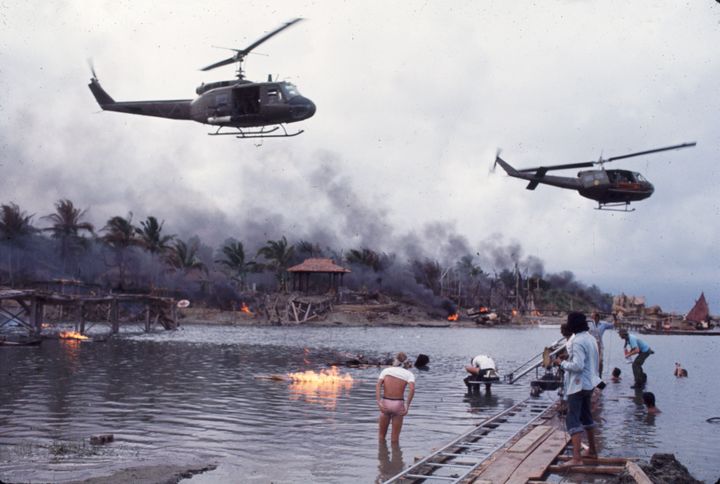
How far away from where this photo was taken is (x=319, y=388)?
2652cm

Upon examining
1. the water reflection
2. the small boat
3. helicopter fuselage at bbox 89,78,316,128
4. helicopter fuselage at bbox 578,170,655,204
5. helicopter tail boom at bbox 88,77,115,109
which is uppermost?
helicopter tail boom at bbox 88,77,115,109

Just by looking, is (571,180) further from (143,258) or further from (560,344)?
(143,258)

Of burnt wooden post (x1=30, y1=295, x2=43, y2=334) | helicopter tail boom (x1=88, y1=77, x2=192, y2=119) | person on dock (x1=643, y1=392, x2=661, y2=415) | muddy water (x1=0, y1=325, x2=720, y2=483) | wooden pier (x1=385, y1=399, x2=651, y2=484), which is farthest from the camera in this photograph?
burnt wooden post (x1=30, y1=295, x2=43, y2=334)

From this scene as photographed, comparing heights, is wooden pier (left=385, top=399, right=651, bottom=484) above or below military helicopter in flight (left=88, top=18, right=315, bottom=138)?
below

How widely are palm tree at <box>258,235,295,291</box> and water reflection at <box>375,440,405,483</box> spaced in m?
135

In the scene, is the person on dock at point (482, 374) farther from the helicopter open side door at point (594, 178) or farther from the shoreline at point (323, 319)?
the shoreline at point (323, 319)

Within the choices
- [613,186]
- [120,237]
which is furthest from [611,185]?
[120,237]

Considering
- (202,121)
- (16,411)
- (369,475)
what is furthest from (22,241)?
(369,475)

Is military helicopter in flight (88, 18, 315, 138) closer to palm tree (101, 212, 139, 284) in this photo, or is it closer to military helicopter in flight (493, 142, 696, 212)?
military helicopter in flight (493, 142, 696, 212)

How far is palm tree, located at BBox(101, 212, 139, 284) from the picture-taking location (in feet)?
371

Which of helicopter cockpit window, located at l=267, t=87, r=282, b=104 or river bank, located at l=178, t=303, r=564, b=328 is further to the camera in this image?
river bank, located at l=178, t=303, r=564, b=328

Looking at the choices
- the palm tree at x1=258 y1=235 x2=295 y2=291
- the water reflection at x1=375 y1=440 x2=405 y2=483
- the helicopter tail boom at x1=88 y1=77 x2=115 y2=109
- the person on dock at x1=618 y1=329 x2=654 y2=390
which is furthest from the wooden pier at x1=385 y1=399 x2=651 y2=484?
the palm tree at x1=258 y1=235 x2=295 y2=291

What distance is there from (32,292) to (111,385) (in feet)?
85.7

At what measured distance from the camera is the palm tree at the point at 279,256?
490ft
